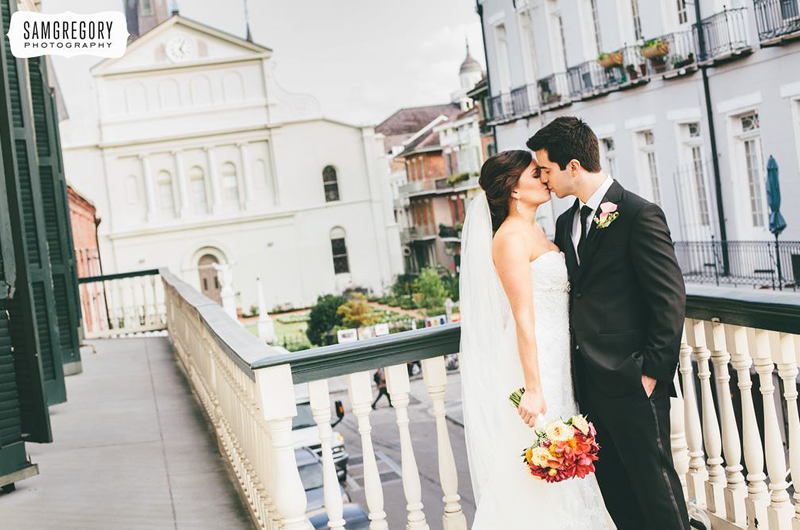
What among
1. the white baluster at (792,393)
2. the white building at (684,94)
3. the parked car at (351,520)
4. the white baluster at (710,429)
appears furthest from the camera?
the white building at (684,94)

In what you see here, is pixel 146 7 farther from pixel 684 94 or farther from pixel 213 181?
pixel 684 94

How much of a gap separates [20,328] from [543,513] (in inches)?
130

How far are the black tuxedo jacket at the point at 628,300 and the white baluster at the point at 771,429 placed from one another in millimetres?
304

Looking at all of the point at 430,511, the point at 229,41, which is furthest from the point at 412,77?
the point at 430,511

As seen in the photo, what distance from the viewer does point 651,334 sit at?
2977 millimetres

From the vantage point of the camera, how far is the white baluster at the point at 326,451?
10.6ft

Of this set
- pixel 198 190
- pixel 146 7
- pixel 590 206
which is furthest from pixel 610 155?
pixel 146 7

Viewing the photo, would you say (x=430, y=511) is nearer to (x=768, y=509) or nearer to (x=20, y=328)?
(x=20, y=328)

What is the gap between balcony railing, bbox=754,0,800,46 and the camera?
1359cm

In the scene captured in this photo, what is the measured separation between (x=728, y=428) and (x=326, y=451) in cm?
144

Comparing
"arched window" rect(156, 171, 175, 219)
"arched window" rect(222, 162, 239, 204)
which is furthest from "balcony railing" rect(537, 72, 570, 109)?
"arched window" rect(156, 171, 175, 219)

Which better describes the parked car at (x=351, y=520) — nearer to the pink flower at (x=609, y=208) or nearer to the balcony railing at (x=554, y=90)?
the pink flower at (x=609, y=208)

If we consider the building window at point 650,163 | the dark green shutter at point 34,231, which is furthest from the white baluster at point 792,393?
the building window at point 650,163

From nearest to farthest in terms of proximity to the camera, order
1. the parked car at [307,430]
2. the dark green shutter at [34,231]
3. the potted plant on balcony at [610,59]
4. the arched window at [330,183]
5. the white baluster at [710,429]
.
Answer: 1. the white baluster at [710,429]
2. the dark green shutter at [34,231]
3. the parked car at [307,430]
4. the potted plant on balcony at [610,59]
5. the arched window at [330,183]
